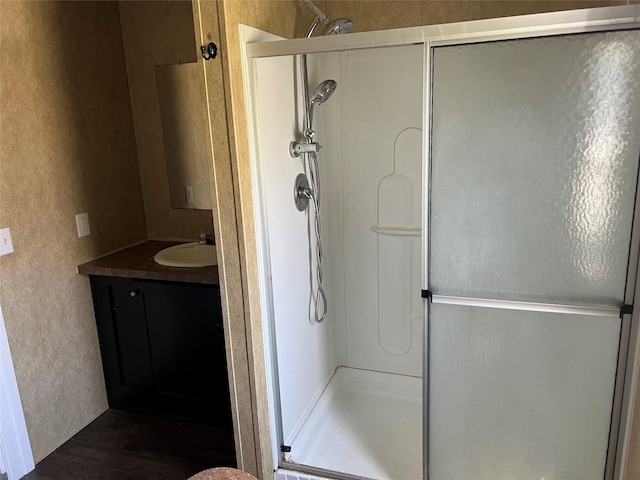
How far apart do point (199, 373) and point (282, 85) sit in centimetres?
153

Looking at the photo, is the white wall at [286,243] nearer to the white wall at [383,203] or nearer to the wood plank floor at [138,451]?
the white wall at [383,203]

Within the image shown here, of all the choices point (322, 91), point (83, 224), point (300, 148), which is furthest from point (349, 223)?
point (83, 224)

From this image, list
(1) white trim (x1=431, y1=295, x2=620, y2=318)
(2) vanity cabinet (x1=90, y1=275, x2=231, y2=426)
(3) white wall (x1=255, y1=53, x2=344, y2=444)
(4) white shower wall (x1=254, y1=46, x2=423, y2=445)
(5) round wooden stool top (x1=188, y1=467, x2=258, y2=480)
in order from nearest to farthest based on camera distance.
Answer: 1. (5) round wooden stool top (x1=188, y1=467, x2=258, y2=480)
2. (1) white trim (x1=431, y1=295, x2=620, y2=318)
3. (3) white wall (x1=255, y1=53, x2=344, y2=444)
4. (4) white shower wall (x1=254, y1=46, x2=423, y2=445)
5. (2) vanity cabinet (x1=90, y1=275, x2=231, y2=426)

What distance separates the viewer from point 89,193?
2.70 metres

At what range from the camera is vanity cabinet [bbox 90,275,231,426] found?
2.53m

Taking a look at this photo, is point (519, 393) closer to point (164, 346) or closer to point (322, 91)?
point (322, 91)

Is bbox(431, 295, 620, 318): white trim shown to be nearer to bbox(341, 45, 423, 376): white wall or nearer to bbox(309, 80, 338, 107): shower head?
bbox(341, 45, 423, 376): white wall

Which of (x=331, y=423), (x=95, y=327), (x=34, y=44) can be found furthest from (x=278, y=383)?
(x=34, y=44)

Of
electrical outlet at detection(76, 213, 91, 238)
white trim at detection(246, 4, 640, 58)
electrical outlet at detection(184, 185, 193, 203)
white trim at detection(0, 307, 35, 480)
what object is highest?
white trim at detection(246, 4, 640, 58)

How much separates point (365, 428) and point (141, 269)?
142cm

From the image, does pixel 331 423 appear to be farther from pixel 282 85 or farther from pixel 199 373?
pixel 282 85

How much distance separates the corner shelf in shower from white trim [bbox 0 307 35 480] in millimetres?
1884

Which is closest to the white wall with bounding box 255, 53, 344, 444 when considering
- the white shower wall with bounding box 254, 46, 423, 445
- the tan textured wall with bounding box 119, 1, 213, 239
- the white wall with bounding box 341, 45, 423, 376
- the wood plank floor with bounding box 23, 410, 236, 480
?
the white shower wall with bounding box 254, 46, 423, 445

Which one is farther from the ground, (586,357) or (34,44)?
(34,44)
